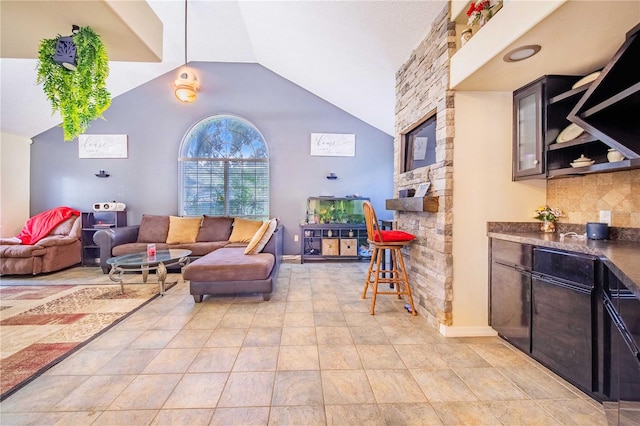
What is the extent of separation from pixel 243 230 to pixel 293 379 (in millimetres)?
3306

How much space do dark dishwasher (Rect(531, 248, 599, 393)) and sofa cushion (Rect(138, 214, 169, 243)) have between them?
5033mm

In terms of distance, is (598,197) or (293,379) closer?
(293,379)

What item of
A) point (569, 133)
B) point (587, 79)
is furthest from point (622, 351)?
point (587, 79)

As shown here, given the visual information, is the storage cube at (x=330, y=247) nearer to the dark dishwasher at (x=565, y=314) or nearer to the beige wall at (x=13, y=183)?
the dark dishwasher at (x=565, y=314)

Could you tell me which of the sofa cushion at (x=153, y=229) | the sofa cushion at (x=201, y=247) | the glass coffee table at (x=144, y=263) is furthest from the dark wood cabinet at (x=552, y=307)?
the sofa cushion at (x=153, y=229)

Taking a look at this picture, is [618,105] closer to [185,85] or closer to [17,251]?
[185,85]

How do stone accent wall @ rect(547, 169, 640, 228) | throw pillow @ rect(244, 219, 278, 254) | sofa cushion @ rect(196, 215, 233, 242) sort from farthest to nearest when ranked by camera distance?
sofa cushion @ rect(196, 215, 233, 242)
throw pillow @ rect(244, 219, 278, 254)
stone accent wall @ rect(547, 169, 640, 228)

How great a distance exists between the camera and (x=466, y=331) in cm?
228

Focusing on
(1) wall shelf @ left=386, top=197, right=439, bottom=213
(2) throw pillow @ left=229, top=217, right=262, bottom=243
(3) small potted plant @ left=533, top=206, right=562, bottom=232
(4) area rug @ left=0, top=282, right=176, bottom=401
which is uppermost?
(1) wall shelf @ left=386, top=197, right=439, bottom=213

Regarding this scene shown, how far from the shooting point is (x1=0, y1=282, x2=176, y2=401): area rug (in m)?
1.83

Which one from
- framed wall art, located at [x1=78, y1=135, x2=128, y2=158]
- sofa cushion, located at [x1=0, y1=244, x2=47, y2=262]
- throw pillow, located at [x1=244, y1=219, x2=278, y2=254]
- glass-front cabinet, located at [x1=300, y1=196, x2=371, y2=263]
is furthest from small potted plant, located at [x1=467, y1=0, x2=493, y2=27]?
sofa cushion, located at [x1=0, y1=244, x2=47, y2=262]

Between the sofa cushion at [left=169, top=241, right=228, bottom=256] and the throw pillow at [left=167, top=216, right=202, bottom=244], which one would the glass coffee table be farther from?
the throw pillow at [left=167, top=216, right=202, bottom=244]

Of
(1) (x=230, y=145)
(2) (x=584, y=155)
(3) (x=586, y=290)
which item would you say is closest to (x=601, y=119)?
(2) (x=584, y=155)

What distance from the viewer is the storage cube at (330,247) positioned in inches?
198
